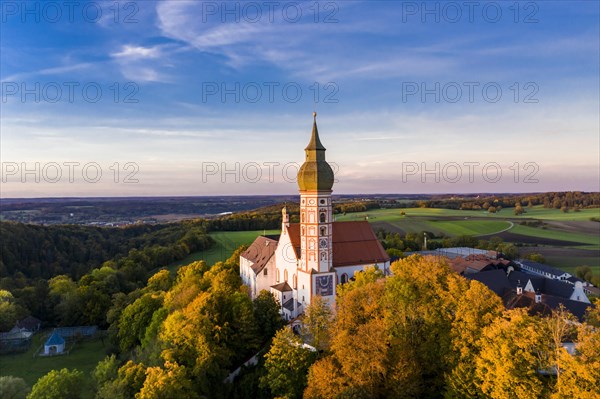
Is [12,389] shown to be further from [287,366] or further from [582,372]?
[582,372]

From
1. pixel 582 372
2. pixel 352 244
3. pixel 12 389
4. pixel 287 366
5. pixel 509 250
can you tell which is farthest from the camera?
pixel 509 250

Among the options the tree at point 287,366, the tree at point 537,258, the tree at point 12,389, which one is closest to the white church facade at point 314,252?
the tree at point 287,366

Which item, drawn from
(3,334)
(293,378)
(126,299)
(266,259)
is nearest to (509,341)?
(293,378)

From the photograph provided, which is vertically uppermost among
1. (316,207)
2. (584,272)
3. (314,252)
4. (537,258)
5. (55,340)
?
(316,207)

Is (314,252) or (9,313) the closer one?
(314,252)

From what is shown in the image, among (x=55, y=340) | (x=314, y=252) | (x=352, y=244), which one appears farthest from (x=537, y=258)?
(x=55, y=340)

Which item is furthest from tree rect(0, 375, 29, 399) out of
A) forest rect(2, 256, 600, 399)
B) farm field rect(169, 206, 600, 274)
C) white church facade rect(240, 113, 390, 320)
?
farm field rect(169, 206, 600, 274)

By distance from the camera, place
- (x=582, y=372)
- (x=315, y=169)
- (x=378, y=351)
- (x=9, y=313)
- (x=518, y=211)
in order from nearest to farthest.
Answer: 1. (x=582, y=372)
2. (x=378, y=351)
3. (x=315, y=169)
4. (x=9, y=313)
5. (x=518, y=211)

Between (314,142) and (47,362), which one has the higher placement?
(314,142)
